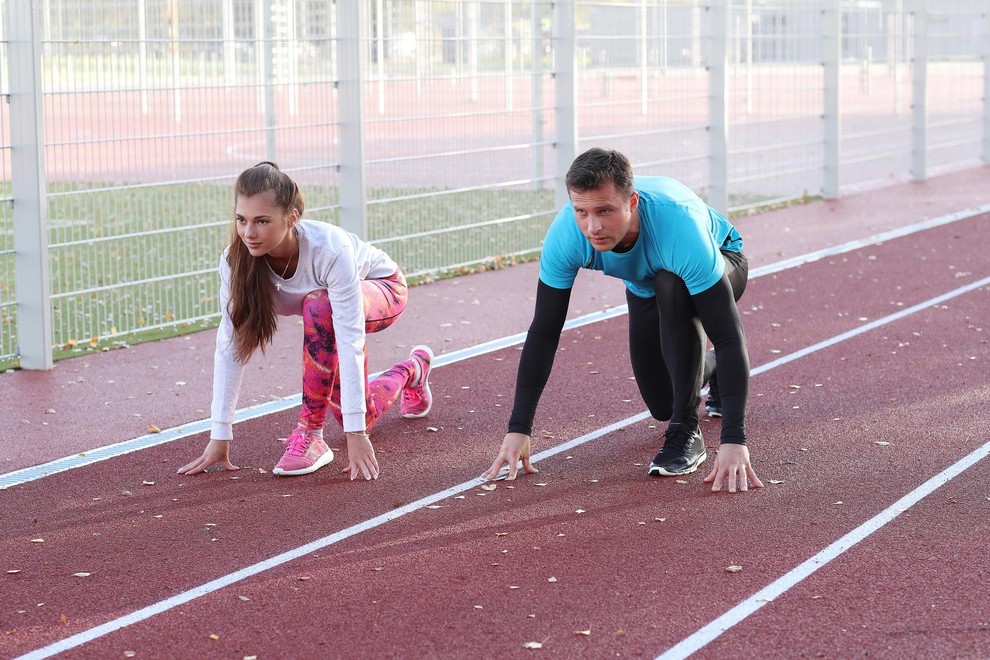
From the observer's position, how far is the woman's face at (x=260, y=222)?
4.96 meters

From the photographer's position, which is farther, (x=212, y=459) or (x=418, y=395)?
(x=418, y=395)

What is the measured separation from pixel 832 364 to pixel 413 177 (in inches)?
169

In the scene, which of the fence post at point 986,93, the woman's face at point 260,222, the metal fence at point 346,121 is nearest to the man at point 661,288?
the woman's face at point 260,222

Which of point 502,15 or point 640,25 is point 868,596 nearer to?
point 502,15

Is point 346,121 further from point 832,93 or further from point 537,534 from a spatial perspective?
point 832,93

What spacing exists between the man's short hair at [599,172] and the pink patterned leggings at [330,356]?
121 cm

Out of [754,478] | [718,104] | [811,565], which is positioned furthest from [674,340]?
[718,104]

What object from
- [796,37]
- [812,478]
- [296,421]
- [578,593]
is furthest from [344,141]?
[796,37]

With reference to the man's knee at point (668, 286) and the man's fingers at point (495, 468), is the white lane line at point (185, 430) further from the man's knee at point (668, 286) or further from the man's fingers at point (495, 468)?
the man's knee at point (668, 286)

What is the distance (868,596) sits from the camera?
13.1ft

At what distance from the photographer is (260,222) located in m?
4.98

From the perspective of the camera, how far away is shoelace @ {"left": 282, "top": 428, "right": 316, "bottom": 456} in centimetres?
538

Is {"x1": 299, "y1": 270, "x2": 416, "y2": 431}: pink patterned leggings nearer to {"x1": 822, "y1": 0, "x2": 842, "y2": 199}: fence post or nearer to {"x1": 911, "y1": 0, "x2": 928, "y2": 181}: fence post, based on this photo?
{"x1": 822, "y1": 0, "x2": 842, "y2": 199}: fence post

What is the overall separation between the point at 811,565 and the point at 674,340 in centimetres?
113
